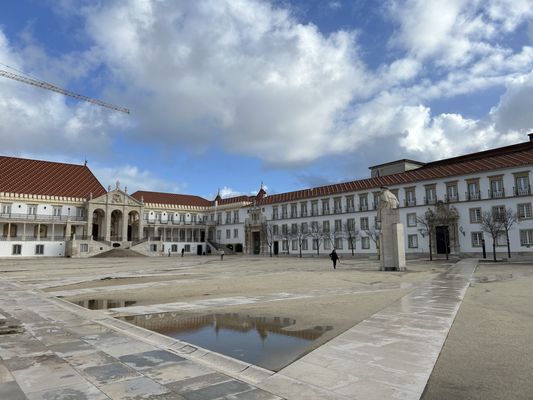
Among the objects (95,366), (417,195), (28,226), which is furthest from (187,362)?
(28,226)

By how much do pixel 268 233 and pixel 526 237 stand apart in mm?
41607

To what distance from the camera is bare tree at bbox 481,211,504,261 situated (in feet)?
129

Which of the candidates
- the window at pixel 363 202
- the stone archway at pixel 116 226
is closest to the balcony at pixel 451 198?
the window at pixel 363 202

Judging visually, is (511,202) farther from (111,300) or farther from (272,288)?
(111,300)

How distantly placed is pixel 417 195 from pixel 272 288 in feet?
133

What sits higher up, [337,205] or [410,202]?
[337,205]

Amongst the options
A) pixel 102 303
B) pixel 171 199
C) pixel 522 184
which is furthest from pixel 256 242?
pixel 102 303

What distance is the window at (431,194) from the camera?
4928 centimetres

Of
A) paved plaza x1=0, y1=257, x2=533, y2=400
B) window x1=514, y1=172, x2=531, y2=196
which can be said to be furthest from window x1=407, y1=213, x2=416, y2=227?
paved plaza x1=0, y1=257, x2=533, y2=400

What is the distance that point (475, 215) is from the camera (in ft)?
149

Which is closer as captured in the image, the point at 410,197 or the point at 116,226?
the point at 410,197

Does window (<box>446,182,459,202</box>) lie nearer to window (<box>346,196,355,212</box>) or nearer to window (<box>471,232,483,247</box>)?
window (<box>471,232,483,247</box>)

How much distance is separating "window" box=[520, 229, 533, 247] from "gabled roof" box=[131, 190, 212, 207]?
63006 millimetres

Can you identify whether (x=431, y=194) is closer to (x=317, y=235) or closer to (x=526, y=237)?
(x=526, y=237)
